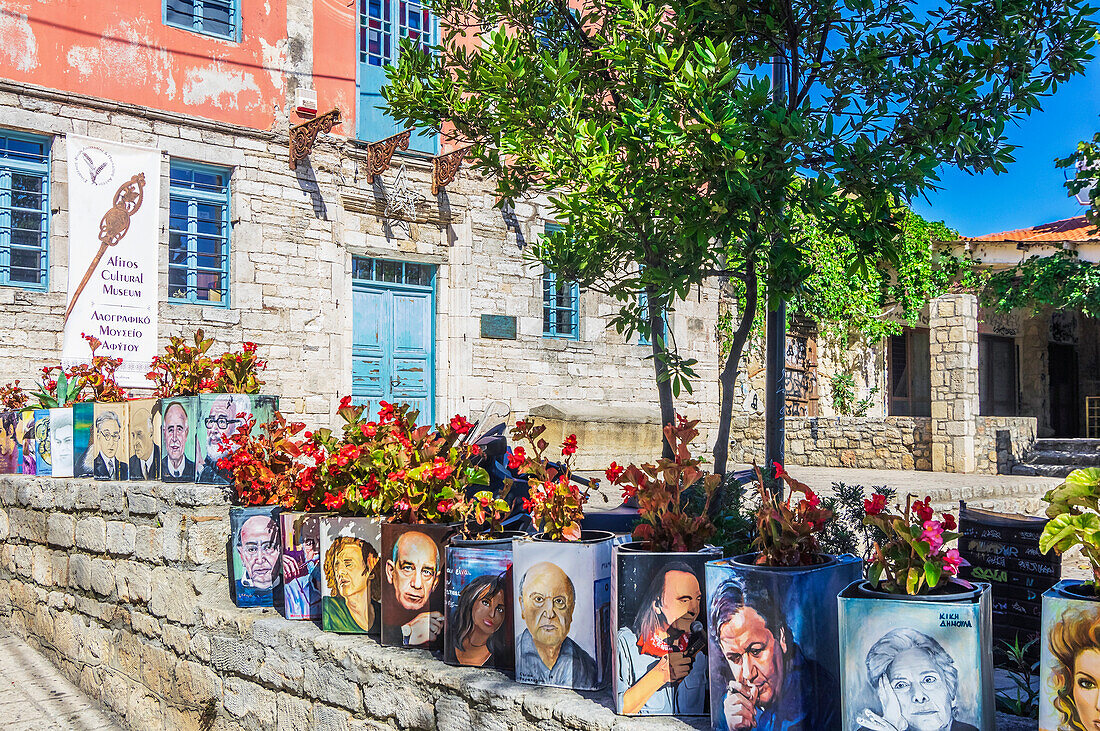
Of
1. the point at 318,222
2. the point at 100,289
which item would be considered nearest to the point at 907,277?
the point at 318,222

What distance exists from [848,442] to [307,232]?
313 inches

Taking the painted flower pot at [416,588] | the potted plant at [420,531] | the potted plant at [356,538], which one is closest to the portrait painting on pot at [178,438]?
the potted plant at [356,538]

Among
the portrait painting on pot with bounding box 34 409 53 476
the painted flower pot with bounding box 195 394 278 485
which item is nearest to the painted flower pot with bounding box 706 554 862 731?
the painted flower pot with bounding box 195 394 278 485

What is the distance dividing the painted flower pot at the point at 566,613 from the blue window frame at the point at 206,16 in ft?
28.3

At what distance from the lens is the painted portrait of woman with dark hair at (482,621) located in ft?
8.39

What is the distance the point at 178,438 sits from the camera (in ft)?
14.1

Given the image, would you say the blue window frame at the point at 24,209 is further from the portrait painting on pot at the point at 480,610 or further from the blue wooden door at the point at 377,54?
the portrait painting on pot at the point at 480,610

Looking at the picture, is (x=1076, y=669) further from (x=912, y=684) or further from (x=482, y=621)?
(x=482, y=621)

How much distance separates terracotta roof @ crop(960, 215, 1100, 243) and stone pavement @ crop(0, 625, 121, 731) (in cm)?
1637

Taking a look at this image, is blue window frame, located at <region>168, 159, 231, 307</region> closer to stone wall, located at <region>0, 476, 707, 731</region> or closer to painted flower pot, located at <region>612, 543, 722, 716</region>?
stone wall, located at <region>0, 476, 707, 731</region>

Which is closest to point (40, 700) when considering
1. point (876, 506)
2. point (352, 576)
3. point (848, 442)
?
point (352, 576)

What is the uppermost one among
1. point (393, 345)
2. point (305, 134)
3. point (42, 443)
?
point (305, 134)

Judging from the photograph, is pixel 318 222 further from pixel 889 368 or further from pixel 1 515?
pixel 889 368

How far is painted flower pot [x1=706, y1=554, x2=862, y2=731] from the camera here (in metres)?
1.85
